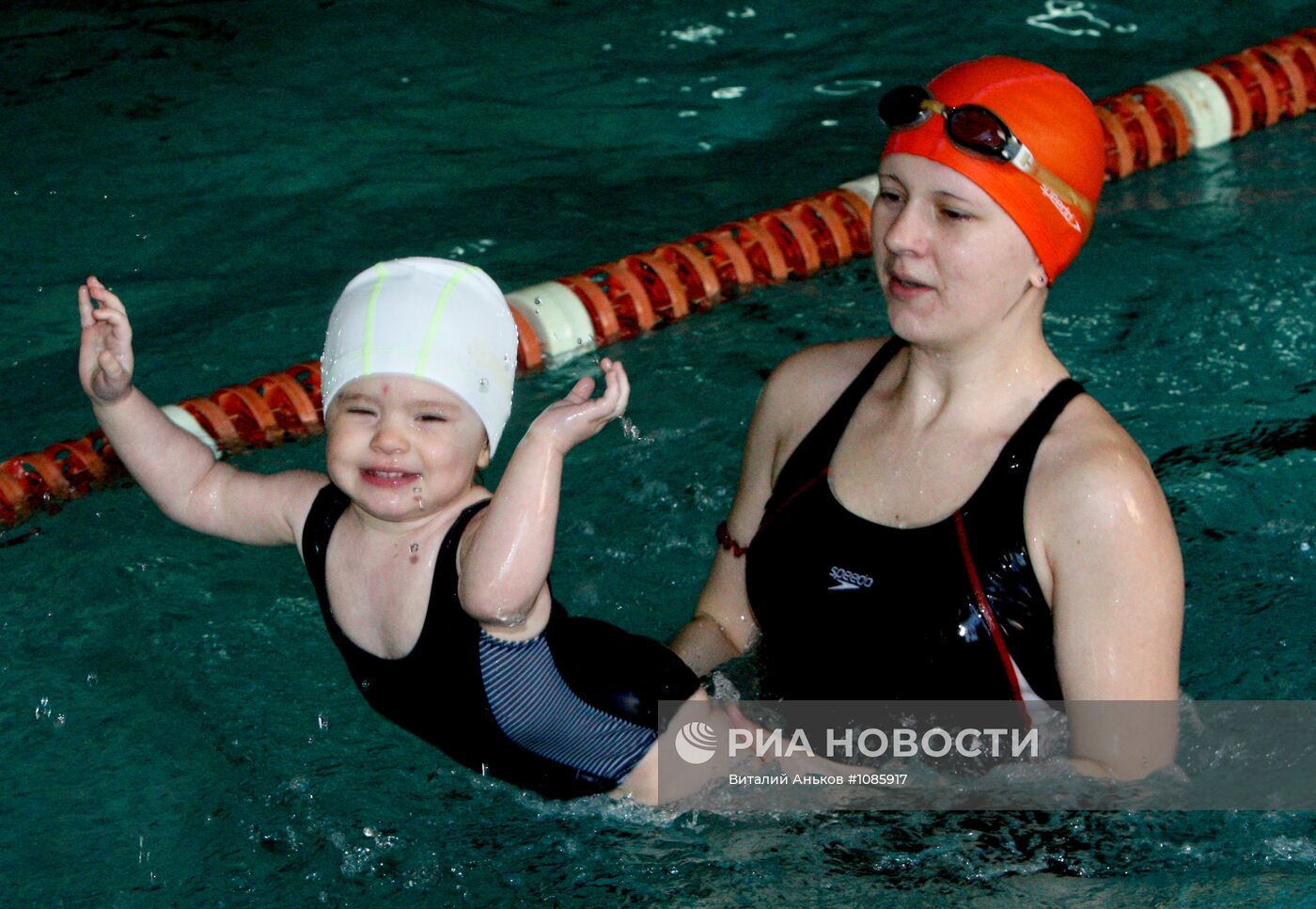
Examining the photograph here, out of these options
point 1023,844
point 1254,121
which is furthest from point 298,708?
point 1254,121

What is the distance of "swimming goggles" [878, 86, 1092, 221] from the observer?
2.35m

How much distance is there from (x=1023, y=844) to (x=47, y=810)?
1.90 m

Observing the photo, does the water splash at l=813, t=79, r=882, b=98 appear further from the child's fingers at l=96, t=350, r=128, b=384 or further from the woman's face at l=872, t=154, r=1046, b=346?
the child's fingers at l=96, t=350, r=128, b=384

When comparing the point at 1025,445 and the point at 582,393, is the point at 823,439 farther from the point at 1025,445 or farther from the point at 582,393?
the point at 582,393

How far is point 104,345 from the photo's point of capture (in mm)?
2660

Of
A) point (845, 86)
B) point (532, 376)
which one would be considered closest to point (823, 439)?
point (532, 376)

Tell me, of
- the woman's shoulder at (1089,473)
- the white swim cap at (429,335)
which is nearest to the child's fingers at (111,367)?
the white swim cap at (429,335)

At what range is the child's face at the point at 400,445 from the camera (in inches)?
93.6

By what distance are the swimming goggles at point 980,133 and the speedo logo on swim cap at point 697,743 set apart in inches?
42.9

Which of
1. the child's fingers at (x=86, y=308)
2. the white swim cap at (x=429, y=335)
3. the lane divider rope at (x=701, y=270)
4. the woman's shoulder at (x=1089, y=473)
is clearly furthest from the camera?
the lane divider rope at (x=701, y=270)

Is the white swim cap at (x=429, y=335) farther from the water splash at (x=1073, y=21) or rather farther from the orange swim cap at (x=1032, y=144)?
the water splash at (x=1073, y=21)

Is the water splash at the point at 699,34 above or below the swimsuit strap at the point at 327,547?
above

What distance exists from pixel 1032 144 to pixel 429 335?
1010 millimetres

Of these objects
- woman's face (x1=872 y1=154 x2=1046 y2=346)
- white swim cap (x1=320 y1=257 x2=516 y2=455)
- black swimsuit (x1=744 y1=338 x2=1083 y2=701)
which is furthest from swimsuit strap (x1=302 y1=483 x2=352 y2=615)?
woman's face (x1=872 y1=154 x2=1046 y2=346)
